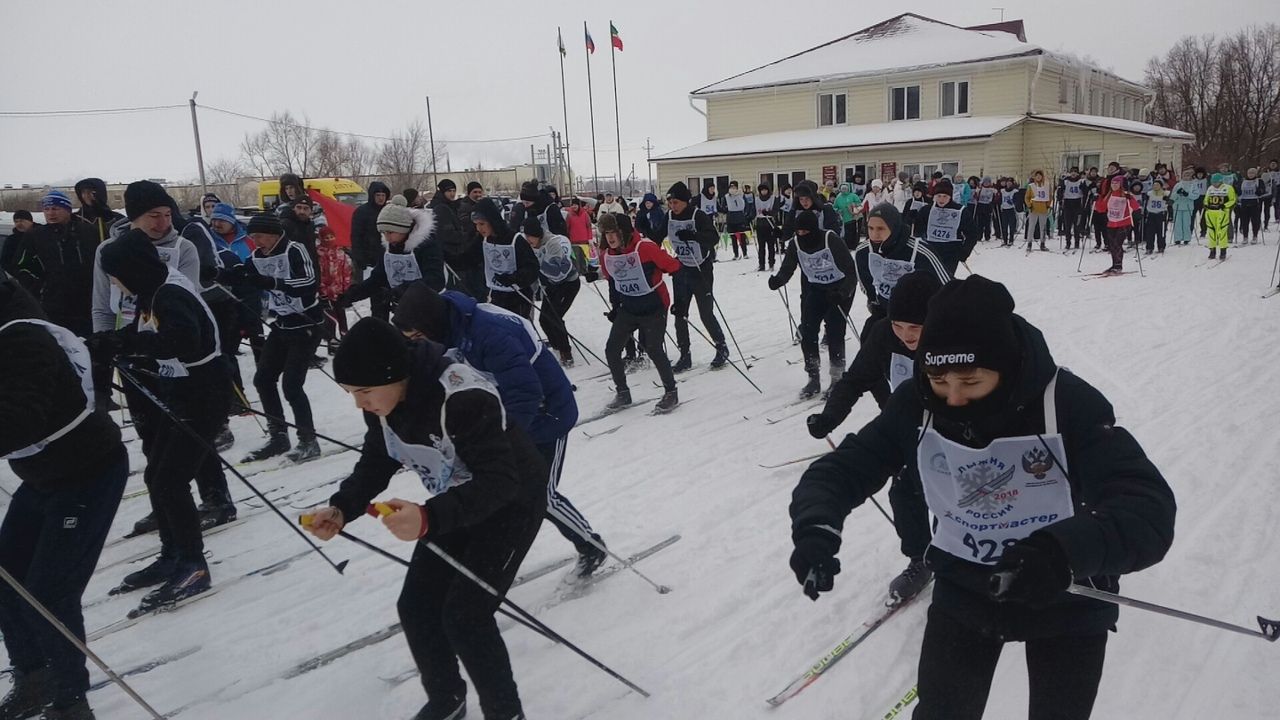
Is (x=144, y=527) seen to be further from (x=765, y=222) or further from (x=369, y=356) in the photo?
(x=765, y=222)

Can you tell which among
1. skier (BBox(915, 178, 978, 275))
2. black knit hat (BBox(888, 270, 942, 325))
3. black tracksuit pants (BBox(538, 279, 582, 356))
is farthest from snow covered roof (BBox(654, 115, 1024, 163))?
black knit hat (BBox(888, 270, 942, 325))

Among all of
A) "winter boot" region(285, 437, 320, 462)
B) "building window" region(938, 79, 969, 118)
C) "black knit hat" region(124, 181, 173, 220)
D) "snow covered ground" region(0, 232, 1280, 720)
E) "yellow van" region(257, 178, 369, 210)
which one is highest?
"building window" region(938, 79, 969, 118)

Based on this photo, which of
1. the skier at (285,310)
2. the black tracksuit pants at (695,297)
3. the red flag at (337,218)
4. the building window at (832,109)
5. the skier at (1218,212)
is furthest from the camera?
the building window at (832,109)

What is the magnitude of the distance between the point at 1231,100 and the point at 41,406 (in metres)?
52.7

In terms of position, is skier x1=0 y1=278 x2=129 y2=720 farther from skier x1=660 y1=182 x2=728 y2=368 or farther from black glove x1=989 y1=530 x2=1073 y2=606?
skier x1=660 y1=182 x2=728 y2=368

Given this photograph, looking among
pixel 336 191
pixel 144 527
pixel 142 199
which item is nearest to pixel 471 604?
pixel 142 199

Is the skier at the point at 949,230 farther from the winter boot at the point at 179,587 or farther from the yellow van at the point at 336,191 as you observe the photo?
the yellow van at the point at 336,191

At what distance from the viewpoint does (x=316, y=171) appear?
1997 inches

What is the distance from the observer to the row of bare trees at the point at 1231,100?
40.3m

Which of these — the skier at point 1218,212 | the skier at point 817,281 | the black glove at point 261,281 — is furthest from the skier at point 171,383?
the skier at point 1218,212

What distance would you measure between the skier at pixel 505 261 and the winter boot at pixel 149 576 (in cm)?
428

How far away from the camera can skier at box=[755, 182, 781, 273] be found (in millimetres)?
16734

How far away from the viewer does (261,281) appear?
249 inches

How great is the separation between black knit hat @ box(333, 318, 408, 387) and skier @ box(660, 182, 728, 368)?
20.0 feet
